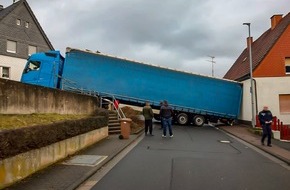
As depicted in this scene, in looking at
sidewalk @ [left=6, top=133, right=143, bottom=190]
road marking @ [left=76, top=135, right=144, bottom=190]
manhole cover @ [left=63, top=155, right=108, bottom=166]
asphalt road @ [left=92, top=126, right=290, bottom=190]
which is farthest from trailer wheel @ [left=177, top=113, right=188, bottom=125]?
manhole cover @ [left=63, top=155, right=108, bottom=166]

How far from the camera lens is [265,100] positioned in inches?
1129

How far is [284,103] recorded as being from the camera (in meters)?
28.8

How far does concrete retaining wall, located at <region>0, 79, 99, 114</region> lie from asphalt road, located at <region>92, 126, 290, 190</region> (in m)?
3.05

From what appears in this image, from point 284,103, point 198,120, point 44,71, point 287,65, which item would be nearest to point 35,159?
point 44,71

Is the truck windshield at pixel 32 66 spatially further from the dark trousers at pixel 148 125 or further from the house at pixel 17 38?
the house at pixel 17 38

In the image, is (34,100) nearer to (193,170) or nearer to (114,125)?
(193,170)

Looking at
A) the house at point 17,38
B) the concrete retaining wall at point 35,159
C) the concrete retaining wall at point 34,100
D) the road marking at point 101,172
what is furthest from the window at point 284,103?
the house at point 17,38

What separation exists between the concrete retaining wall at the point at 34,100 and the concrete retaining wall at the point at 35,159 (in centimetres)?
141

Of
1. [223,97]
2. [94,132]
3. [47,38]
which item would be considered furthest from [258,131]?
[47,38]

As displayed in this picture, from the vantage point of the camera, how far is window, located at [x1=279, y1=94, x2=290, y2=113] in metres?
28.8

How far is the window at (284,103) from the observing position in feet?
94.4

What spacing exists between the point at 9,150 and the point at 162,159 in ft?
17.8

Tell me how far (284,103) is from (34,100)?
2169cm

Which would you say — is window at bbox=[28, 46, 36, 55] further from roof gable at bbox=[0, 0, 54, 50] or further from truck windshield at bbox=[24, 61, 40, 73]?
truck windshield at bbox=[24, 61, 40, 73]
